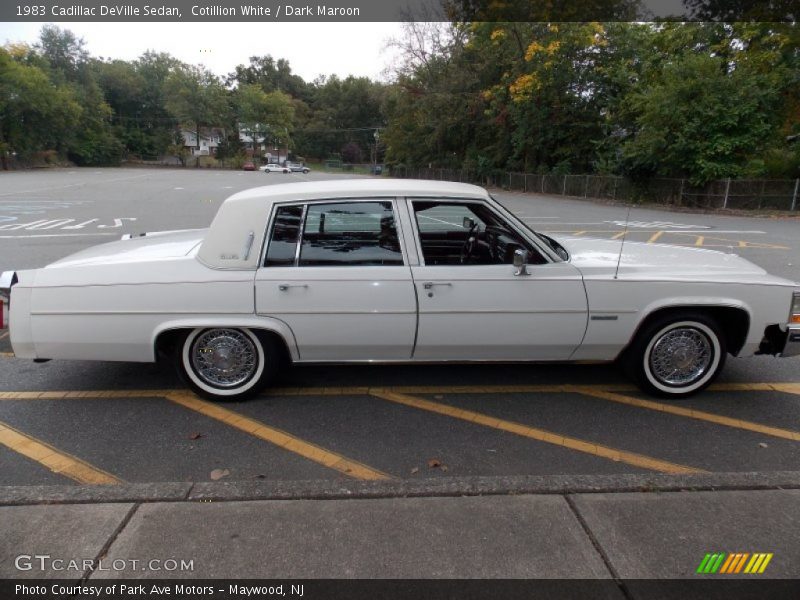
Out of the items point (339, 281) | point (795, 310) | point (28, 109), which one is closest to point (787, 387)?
point (795, 310)

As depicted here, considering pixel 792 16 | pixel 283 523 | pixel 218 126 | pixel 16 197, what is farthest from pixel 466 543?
pixel 218 126

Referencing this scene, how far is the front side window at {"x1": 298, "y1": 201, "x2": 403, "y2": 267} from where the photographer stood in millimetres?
3834

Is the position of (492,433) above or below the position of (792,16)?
below

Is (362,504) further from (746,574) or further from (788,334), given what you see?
(788,334)

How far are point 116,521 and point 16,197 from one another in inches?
1015

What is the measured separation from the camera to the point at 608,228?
51.5 feet

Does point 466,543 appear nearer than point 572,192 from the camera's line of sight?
Yes

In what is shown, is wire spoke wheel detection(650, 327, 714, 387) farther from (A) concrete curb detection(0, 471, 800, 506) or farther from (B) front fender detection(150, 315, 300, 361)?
(B) front fender detection(150, 315, 300, 361)

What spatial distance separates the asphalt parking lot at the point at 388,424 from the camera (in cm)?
323

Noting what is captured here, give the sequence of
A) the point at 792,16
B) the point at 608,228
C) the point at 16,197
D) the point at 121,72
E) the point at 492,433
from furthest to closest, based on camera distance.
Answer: the point at 121,72 → the point at 16,197 → the point at 792,16 → the point at 608,228 → the point at 492,433

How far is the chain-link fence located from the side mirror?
21677 millimetres

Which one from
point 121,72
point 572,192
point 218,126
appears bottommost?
point 572,192

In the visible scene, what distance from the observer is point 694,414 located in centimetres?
389
